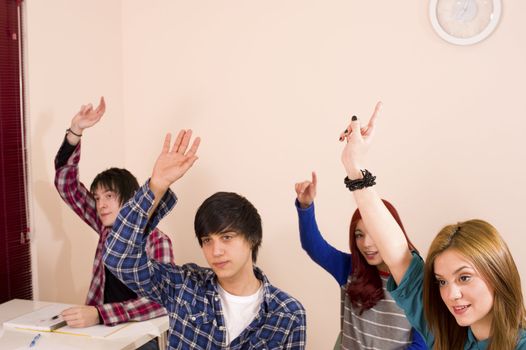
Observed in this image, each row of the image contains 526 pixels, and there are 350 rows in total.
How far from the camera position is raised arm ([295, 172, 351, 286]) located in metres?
1.99

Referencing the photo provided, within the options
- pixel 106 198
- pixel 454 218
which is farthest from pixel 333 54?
pixel 106 198

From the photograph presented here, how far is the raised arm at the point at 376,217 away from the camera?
135 centimetres

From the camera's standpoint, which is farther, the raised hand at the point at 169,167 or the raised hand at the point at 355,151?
the raised hand at the point at 169,167

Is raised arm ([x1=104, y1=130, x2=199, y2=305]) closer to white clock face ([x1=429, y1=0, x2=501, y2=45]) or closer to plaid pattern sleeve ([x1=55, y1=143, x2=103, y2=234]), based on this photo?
plaid pattern sleeve ([x1=55, y1=143, x2=103, y2=234])

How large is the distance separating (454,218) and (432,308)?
1189mm

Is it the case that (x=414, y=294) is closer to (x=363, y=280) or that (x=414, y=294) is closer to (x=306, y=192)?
(x=363, y=280)

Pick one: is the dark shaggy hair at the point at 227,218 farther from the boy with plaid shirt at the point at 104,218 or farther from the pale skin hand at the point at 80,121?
the pale skin hand at the point at 80,121

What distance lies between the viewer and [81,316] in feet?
6.27

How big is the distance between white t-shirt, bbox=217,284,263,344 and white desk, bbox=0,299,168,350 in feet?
1.32

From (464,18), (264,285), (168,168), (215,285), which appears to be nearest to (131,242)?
(168,168)

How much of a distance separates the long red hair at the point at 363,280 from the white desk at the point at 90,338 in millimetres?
707

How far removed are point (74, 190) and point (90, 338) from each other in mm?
670

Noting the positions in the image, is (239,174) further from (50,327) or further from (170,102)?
(50,327)

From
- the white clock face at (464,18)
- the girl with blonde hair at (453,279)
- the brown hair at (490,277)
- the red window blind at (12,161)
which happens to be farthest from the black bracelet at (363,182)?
the red window blind at (12,161)
